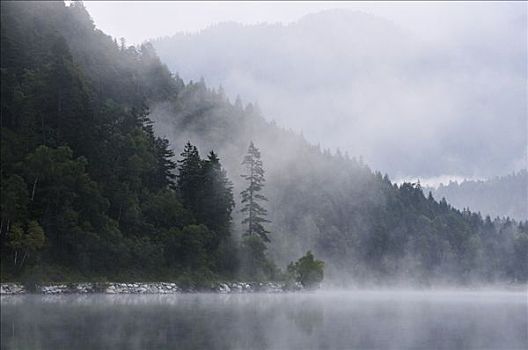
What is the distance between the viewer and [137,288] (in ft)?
286

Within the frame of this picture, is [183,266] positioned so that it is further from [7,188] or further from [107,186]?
[7,188]

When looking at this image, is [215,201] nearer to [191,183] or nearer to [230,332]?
[191,183]

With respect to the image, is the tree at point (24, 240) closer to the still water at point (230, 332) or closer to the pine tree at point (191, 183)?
the still water at point (230, 332)

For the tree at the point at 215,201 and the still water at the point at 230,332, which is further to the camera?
the tree at the point at 215,201

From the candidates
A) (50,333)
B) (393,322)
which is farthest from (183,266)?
(50,333)

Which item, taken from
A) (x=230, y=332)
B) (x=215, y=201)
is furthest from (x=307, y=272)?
(x=230, y=332)

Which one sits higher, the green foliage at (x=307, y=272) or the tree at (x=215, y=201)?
the tree at (x=215, y=201)

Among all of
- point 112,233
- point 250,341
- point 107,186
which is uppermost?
point 107,186

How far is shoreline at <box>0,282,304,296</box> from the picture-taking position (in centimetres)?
7091

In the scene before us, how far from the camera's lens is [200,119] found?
195 metres

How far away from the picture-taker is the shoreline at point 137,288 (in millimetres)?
70912

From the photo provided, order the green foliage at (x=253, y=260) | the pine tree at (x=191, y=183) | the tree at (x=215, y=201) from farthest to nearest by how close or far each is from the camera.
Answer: the pine tree at (x=191, y=183) → the tree at (x=215, y=201) → the green foliage at (x=253, y=260)

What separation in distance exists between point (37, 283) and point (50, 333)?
1780 inches

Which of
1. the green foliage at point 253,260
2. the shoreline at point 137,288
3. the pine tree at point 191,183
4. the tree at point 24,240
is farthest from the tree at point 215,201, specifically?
the tree at point 24,240
